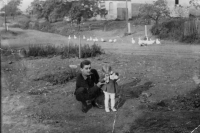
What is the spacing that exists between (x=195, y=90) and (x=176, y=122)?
2023 millimetres

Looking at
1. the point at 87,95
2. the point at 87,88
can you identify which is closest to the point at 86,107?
the point at 87,95

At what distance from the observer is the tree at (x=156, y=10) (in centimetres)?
1928

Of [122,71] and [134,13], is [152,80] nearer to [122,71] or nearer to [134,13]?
[122,71]

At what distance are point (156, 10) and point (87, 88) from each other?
15.2 metres

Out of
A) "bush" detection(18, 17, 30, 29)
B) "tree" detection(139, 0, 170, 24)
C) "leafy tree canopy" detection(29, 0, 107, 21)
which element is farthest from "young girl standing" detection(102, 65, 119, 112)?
"bush" detection(18, 17, 30, 29)

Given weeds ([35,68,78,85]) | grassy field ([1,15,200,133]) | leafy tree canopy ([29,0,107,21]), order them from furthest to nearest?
leafy tree canopy ([29,0,107,21]) → weeds ([35,68,78,85]) → grassy field ([1,15,200,133])

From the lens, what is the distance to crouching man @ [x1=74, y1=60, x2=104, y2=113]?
514 centimetres

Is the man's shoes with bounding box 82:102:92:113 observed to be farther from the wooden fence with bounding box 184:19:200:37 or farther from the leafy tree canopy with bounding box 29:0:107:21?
the leafy tree canopy with bounding box 29:0:107:21

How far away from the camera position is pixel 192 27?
1611 centimetres

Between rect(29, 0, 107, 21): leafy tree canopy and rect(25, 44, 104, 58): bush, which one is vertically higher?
rect(29, 0, 107, 21): leafy tree canopy

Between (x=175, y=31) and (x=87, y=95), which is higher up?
(x=175, y=31)

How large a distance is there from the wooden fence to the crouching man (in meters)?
11.8

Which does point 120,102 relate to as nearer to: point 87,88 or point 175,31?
point 87,88

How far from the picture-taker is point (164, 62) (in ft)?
32.2
